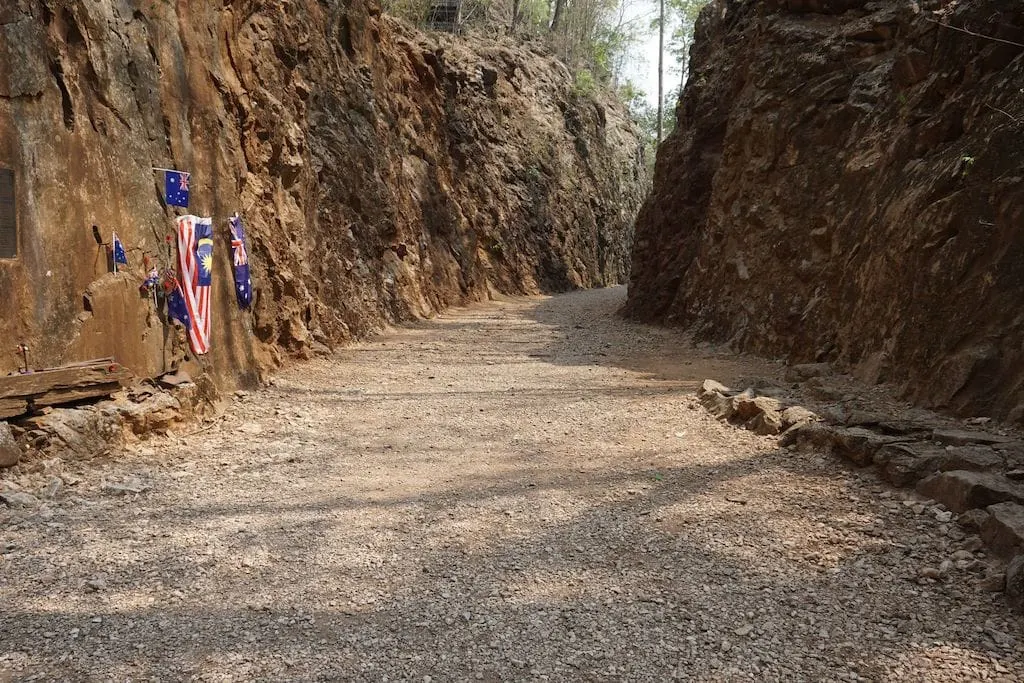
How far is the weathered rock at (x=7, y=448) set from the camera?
482cm

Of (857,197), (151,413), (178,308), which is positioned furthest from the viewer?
(857,197)

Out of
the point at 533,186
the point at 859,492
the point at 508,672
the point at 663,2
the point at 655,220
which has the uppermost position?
the point at 663,2

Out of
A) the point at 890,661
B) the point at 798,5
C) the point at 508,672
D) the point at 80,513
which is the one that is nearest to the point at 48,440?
the point at 80,513

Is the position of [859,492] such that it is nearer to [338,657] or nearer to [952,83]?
[338,657]

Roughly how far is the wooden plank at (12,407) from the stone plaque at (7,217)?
1039 mm

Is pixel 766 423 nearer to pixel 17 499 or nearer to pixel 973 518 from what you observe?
pixel 973 518

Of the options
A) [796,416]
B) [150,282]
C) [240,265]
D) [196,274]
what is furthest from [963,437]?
[240,265]

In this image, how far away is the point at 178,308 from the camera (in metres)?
6.75

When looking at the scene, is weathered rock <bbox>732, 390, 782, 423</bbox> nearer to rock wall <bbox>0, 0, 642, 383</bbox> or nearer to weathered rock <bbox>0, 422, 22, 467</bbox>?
rock wall <bbox>0, 0, 642, 383</bbox>

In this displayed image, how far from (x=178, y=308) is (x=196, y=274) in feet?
1.48

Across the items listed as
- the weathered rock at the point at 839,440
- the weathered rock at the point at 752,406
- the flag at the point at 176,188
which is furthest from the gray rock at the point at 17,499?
the weathered rock at the point at 752,406

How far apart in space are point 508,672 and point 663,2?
3874cm

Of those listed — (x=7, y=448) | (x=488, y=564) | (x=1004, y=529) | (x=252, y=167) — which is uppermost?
(x=252, y=167)

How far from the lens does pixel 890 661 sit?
2.89 meters
